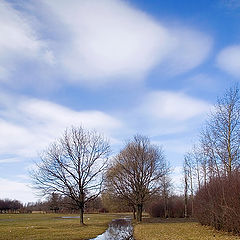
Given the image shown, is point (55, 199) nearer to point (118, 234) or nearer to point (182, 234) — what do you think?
point (118, 234)

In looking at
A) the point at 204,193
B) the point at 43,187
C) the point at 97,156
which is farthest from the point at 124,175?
the point at 204,193

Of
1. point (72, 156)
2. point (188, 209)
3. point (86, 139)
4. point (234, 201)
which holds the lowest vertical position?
point (188, 209)

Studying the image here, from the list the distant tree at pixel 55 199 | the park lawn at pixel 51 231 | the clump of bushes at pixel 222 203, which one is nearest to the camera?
the clump of bushes at pixel 222 203

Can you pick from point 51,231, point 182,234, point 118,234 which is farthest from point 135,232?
point 51,231

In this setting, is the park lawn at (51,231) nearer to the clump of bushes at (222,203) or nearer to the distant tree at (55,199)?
Answer: the distant tree at (55,199)

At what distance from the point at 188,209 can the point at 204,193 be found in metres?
28.2

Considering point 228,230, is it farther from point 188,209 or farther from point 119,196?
point 188,209

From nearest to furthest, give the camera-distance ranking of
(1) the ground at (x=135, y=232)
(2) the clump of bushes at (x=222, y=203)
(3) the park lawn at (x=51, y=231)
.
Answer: (1) the ground at (x=135, y=232), (2) the clump of bushes at (x=222, y=203), (3) the park lawn at (x=51, y=231)

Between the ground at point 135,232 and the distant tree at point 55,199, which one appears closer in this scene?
the ground at point 135,232

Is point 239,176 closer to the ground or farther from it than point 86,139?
closer to the ground

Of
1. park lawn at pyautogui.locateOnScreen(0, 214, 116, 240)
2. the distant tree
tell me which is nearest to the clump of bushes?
park lawn at pyautogui.locateOnScreen(0, 214, 116, 240)

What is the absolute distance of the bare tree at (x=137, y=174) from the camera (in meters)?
37.6

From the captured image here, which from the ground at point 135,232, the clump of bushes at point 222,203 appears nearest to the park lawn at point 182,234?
the ground at point 135,232

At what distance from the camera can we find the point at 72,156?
30.7 m
